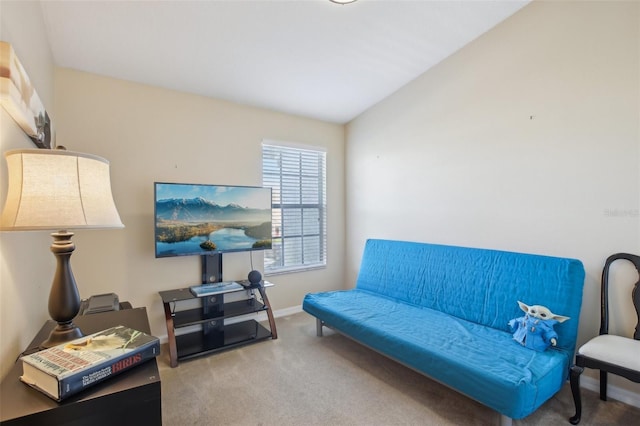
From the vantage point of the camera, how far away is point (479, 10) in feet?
8.05

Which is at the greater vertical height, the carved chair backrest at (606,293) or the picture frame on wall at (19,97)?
the picture frame on wall at (19,97)

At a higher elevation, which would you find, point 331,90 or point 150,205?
point 331,90

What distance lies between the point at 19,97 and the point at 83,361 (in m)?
1.02

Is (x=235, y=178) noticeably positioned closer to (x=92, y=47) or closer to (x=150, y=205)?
(x=150, y=205)

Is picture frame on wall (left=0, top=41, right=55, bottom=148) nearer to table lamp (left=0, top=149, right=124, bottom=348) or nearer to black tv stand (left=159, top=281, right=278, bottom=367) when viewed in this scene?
Answer: table lamp (left=0, top=149, right=124, bottom=348)

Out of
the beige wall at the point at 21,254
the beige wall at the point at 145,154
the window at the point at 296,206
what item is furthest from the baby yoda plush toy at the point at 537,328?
the beige wall at the point at 21,254

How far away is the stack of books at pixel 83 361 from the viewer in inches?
35.7

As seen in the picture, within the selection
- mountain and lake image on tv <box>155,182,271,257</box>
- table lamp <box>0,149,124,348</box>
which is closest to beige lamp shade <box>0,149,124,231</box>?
table lamp <box>0,149,124,348</box>

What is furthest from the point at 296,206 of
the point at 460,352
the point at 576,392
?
the point at 576,392

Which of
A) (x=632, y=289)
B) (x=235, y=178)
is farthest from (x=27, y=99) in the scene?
(x=632, y=289)

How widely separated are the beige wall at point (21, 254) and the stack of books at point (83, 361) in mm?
199

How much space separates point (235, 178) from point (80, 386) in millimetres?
2621

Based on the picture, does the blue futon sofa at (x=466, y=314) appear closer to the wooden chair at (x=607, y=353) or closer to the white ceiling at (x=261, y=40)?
the wooden chair at (x=607, y=353)

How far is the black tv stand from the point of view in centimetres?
269
